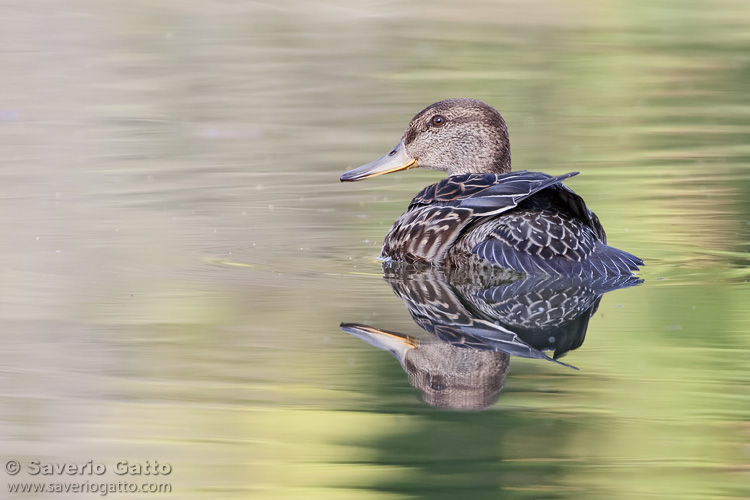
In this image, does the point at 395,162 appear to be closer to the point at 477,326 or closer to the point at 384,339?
the point at 477,326

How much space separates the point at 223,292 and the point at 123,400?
1871 mm

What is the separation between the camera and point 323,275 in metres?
6.68

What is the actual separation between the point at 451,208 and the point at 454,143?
59.0 inches

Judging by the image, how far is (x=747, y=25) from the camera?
21.0 meters

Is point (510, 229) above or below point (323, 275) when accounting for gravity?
above

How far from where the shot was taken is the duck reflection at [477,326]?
455 centimetres

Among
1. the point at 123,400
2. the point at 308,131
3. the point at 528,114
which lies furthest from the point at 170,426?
the point at 528,114

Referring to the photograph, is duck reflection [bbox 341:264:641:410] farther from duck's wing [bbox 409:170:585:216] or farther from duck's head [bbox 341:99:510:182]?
duck's head [bbox 341:99:510:182]

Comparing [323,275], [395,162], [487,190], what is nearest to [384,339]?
[323,275]

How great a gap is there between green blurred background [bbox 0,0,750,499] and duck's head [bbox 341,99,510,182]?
1.52 ft

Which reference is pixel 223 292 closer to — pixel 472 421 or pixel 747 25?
pixel 472 421

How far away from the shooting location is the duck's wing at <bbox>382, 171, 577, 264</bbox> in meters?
6.44

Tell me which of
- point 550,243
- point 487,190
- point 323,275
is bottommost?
point 323,275

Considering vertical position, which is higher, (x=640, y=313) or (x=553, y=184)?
(x=553, y=184)
